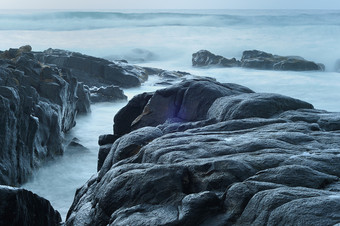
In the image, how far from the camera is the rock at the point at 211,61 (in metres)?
63.3

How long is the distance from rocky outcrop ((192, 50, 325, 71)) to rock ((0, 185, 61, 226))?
49610 millimetres

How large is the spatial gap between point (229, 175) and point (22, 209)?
20.0 ft

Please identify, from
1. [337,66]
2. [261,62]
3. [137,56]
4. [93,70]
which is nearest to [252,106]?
[93,70]

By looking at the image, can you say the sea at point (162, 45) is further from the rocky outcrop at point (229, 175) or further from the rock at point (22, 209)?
the rocky outcrop at point (229, 175)

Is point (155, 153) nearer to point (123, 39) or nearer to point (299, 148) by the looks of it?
point (299, 148)

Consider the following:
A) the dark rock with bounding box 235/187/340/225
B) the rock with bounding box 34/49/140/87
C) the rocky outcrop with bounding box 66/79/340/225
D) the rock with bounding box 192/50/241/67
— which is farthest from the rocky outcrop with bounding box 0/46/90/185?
the rock with bounding box 192/50/241/67

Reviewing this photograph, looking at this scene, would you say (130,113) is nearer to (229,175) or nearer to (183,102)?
(183,102)

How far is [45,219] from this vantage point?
41.8 ft

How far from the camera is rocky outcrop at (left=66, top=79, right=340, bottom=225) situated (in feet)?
22.4

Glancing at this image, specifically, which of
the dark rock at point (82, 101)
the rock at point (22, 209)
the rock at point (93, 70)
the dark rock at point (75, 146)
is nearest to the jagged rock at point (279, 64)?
the rock at point (93, 70)

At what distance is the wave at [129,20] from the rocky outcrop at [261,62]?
56885 millimetres

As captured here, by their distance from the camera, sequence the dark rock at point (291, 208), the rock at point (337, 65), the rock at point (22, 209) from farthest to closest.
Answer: the rock at point (337, 65) → the rock at point (22, 209) → the dark rock at point (291, 208)

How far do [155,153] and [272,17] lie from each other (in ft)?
419

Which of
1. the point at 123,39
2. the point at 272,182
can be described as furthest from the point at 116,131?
the point at 123,39
